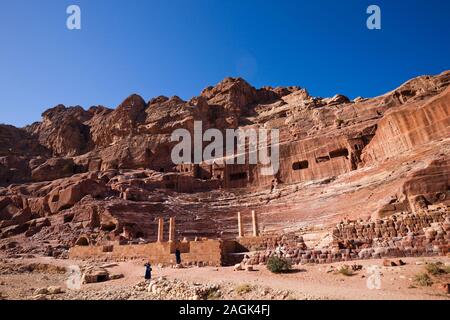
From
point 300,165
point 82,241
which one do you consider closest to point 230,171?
point 300,165

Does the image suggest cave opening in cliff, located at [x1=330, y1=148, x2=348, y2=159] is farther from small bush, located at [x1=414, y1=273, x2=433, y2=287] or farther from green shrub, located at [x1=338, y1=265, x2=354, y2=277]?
small bush, located at [x1=414, y1=273, x2=433, y2=287]

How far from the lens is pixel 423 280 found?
10.1m

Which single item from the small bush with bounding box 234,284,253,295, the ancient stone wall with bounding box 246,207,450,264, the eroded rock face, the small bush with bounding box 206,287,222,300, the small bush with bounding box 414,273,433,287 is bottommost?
the small bush with bounding box 206,287,222,300

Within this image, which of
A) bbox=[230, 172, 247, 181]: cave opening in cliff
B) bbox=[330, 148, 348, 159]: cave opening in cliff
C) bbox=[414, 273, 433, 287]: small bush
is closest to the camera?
bbox=[414, 273, 433, 287]: small bush

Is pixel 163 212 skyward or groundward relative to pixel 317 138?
groundward

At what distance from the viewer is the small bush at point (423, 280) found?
10047 mm

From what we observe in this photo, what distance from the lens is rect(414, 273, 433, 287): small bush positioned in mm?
10047

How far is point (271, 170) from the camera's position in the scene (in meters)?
45.0

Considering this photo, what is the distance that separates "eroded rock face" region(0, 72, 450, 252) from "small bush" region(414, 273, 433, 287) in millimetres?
11407

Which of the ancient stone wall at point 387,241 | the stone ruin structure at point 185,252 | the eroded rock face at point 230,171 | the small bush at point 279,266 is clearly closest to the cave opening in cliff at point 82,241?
the eroded rock face at point 230,171

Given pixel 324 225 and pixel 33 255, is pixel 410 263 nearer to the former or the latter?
pixel 324 225

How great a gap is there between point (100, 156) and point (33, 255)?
31.6m

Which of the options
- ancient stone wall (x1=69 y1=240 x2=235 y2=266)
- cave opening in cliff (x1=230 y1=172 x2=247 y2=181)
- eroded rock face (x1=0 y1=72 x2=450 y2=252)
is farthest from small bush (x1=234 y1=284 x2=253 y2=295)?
cave opening in cliff (x1=230 y1=172 x2=247 y2=181)
